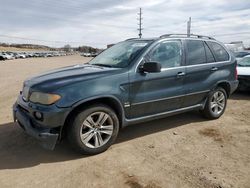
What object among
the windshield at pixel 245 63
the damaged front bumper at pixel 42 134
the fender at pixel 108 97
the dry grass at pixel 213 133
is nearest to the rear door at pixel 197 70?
the dry grass at pixel 213 133

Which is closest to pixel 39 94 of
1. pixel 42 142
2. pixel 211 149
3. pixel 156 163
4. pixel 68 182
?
pixel 42 142

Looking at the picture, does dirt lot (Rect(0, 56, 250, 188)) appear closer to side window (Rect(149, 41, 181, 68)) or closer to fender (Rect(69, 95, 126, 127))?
fender (Rect(69, 95, 126, 127))

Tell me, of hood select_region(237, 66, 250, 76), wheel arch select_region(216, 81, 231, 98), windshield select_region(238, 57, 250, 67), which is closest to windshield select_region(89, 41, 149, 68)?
wheel arch select_region(216, 81, 231, 98)

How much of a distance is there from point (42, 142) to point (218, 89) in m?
3.86

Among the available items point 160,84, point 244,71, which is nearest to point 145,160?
point 160,84

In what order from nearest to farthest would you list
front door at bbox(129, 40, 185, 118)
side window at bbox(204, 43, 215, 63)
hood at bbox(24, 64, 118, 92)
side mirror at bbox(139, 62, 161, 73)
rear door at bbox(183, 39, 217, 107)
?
hood at bbox(24, 64, 118, 92), side mirror at bbox(139, 62, 161, 73), front door at bbox(129, 40, 185, 118), rear door at bbox(183, 39, 217, 107), side window at bbox(204, 43, 215, 63)

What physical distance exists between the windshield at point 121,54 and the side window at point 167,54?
0.24 m

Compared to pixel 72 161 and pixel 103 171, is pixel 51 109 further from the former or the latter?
pixel 103 171

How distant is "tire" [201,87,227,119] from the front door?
94 cm

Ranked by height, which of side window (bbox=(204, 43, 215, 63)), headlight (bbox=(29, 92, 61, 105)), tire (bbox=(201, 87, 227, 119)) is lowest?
tire (bbox=(201, 87, 227, 119))

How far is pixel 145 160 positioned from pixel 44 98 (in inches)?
67.0

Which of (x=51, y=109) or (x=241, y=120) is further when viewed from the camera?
(x=241, y=120)

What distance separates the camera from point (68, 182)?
324 cm

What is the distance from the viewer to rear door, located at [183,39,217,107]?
5.01 m
